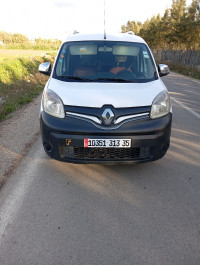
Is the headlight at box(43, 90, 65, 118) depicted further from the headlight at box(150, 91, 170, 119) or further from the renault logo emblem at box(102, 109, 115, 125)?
the headlight at box(150, 91, 170, 119)

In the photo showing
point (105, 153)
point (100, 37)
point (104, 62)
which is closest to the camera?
point (105, 153)

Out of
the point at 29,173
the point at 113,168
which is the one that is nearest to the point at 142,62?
the point at 113,168

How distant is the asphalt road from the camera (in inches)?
86.0

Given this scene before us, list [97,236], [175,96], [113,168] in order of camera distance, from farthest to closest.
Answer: [175,96] → [113,168] → [97,236]

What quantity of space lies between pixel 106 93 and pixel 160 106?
734mm

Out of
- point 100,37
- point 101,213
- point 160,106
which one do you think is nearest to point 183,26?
point 100,37

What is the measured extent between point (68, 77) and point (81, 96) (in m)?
0.75

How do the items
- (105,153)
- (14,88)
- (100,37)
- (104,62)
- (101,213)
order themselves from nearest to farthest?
(101,213)
(105,153)
(104,62)
(100,37)
(14,88)

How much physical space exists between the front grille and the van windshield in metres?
1.12

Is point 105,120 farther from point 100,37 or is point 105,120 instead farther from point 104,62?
point 100,37

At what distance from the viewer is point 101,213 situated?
2732 millimetres

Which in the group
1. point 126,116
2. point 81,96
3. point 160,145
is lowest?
point 160,145

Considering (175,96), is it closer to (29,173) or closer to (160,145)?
(160,145)

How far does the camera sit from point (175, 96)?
9648 millimetres
